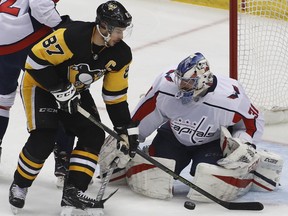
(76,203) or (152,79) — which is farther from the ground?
(76,203)

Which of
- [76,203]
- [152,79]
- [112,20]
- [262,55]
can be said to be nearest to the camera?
[112,20]

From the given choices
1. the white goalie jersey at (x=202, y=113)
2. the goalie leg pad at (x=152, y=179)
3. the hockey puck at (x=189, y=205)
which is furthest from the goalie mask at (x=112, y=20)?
the hockey puck at (x=189, y=205)

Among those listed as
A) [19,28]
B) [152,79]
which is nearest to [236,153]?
[19,28]

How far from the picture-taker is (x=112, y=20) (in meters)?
3.50

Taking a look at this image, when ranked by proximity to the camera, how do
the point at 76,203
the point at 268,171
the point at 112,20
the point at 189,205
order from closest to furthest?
the point at 112,20 → the point at 76,203 → the point at 189,205 → the point at 268,171

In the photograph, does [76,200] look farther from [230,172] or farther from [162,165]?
[230,172]

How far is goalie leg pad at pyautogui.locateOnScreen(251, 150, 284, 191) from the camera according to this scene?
4.00m

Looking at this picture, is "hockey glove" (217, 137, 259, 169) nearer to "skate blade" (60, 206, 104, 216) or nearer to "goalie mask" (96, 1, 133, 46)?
"skate blade" (60, 206, 104, 216)

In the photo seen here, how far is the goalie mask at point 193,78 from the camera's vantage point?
12.6 feet

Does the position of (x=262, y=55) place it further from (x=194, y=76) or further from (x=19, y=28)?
(x=19, y=28)

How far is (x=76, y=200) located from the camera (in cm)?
361

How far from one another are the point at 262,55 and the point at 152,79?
2.40ft

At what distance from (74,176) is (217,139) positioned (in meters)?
0.69

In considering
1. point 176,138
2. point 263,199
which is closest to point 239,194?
point 263,199
